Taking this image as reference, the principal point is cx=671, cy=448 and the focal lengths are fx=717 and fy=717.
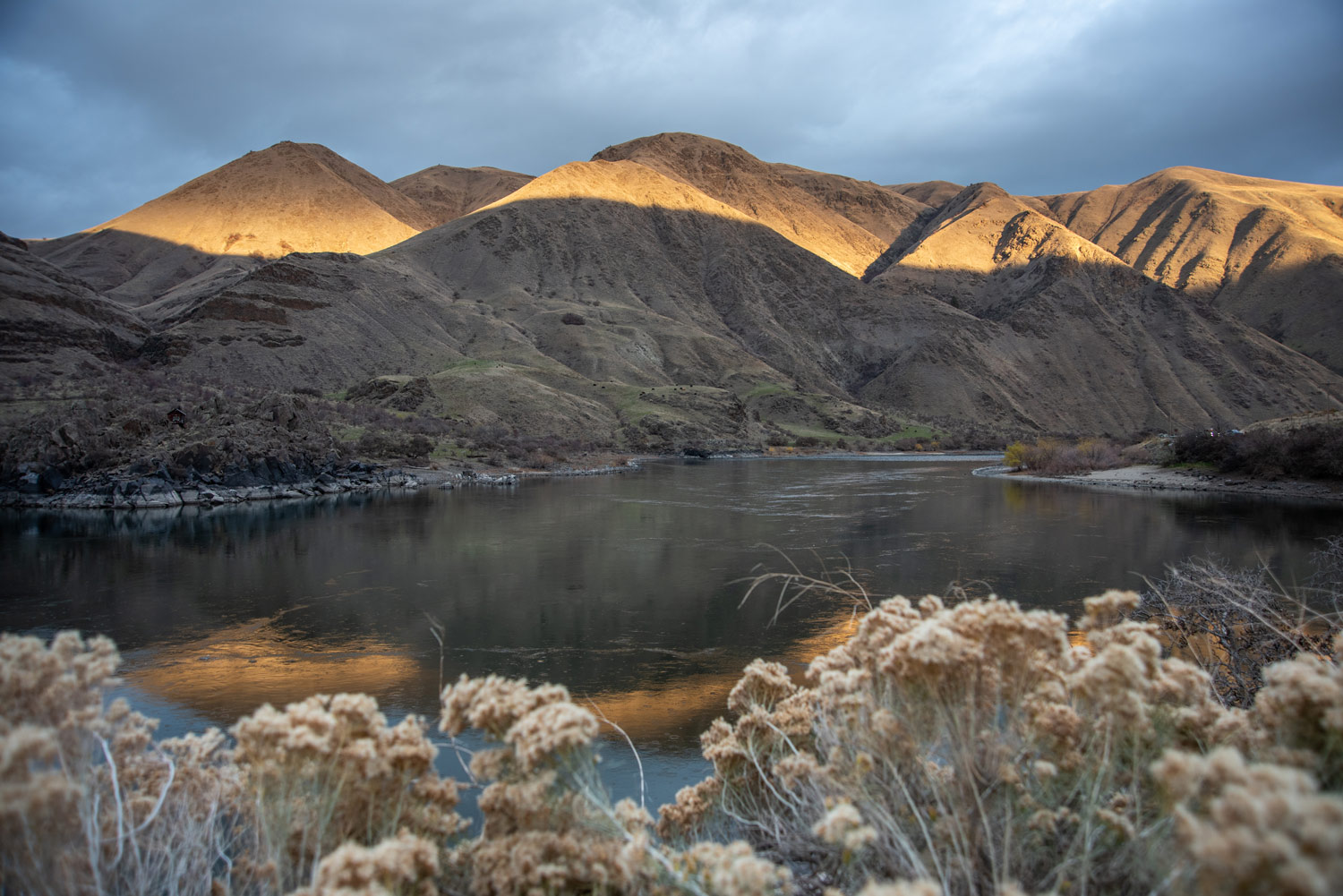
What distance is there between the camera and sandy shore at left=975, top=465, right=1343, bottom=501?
105 ft

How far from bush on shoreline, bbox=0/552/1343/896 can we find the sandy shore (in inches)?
1498

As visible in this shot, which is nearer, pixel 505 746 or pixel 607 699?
pixel 505 746

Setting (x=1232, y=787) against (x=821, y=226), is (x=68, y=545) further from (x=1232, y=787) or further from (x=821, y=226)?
(x=821, y=226)

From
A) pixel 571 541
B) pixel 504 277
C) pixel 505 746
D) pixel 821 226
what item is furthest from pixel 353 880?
pixel 821 226

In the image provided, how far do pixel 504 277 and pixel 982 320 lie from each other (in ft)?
250

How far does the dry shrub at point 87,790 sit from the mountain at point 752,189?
6607 inches

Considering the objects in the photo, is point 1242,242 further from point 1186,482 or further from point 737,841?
point 737,841

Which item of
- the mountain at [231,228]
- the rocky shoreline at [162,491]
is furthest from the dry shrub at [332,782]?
the mountain at [231,228]

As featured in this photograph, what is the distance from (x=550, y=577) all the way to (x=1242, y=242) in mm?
163944

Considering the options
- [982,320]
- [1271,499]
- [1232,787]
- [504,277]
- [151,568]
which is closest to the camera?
[1232,787]

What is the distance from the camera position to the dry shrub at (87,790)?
2230 millimetres

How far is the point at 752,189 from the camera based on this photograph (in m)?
174

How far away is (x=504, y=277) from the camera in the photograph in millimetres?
107562

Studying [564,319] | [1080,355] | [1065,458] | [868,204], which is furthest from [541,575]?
[868,204]
